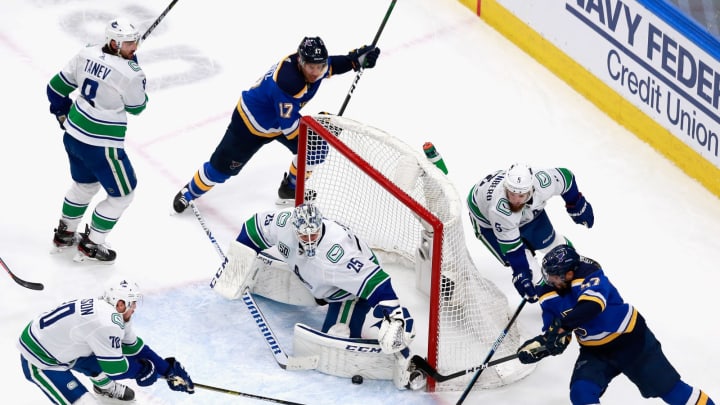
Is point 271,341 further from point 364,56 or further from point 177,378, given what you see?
point 364,56

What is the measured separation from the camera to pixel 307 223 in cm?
518

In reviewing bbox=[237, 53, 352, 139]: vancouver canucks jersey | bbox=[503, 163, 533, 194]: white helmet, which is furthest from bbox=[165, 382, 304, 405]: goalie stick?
bbox=[237, 53, 352, 139]: vancouver canucks jersey

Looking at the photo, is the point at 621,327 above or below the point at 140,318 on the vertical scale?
above

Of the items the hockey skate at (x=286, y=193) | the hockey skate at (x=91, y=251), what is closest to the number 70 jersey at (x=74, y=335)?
the hockey skate at (x=91, y=251)

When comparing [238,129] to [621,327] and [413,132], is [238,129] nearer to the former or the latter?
[413,132]

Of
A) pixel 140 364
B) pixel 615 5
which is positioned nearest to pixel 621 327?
pixel 140 364

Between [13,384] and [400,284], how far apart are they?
169 centimetres

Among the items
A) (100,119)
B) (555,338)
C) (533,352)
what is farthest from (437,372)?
(100,119)

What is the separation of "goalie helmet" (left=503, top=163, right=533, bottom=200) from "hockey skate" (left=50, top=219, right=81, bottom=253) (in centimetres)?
195

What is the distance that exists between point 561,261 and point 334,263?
3.00 ft

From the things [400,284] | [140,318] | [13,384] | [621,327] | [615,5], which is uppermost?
[615,5]

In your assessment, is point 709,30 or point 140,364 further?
point 709,30

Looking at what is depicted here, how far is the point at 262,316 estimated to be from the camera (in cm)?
562

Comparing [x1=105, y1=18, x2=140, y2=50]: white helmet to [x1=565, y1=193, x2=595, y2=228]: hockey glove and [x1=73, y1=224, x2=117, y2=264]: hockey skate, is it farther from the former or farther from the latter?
[x1=565, y1=193, x2=595, y2=228]: hockey glove
